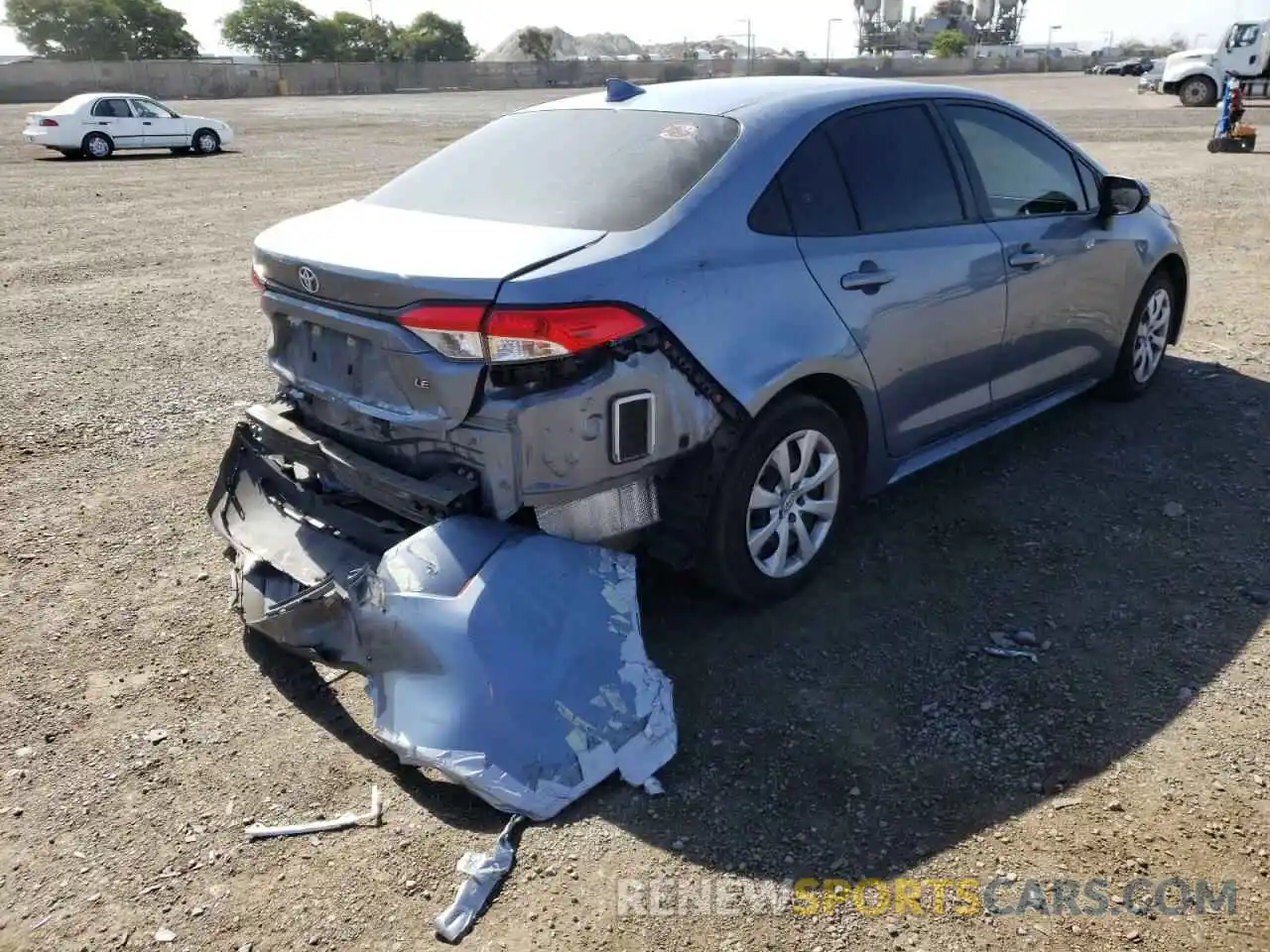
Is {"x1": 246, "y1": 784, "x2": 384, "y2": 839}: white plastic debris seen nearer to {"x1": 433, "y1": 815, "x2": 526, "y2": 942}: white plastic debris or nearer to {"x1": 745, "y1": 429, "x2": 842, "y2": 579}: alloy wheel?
{"x1": 433, "y1": 815, "x2": 526, "y2": 942}: white plastic debris

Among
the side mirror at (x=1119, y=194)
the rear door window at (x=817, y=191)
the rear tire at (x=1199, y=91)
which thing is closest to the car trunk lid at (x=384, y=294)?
the rear door window at (x=817, y=191)

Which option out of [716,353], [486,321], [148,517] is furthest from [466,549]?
[148,517]

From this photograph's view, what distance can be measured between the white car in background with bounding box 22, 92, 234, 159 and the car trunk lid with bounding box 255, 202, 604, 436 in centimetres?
2273

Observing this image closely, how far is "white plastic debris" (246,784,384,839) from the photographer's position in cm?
279

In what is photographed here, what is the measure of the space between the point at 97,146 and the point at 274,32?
78.9 meters

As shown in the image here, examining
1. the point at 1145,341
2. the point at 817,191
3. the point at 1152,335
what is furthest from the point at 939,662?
the point at 1152,335

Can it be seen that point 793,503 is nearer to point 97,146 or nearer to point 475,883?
point 475,883

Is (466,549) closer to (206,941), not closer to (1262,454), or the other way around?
(206,941)

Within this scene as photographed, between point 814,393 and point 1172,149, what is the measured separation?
18.8 m

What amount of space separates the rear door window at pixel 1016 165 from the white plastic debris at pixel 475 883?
3.33m

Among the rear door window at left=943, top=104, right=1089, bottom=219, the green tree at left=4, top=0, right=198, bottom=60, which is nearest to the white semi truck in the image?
the rear door window at left=943, top=104, right=1089, bottom=219

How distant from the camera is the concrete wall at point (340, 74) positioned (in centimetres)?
5572

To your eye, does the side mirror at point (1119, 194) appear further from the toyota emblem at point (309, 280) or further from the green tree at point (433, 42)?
the green tree at point (433, 42)

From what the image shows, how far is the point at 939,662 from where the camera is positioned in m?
3.47
